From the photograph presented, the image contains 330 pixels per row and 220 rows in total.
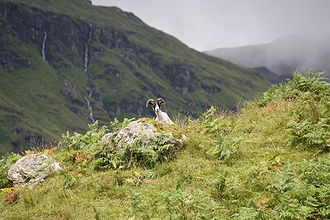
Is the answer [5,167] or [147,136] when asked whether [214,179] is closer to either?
[147,136]

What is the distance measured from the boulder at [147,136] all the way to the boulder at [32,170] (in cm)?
236

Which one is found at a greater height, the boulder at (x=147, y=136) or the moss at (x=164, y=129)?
the moss at (x=164, y=129)

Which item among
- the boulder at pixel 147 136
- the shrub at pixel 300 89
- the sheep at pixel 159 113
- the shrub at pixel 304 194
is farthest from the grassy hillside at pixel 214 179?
the sheep at pixel 159 113

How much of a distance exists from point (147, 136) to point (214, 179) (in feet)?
15.4

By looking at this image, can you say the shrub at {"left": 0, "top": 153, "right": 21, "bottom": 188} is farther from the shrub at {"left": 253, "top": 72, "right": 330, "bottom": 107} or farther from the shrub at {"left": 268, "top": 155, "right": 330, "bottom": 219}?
the shrub at {"left": 253, "top": 72, "right": 330, "bottom": 107}

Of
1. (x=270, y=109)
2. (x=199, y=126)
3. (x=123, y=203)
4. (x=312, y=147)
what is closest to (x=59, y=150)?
(x=199, y=126)

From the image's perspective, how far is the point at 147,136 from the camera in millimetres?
12875

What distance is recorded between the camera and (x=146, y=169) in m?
11.6

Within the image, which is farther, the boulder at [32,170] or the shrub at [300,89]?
the shrub at [300,89]

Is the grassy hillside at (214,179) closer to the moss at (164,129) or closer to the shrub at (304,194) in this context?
the shrub at (304,194)

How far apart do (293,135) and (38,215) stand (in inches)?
329

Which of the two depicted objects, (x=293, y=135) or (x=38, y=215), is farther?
(x=293, y=135)

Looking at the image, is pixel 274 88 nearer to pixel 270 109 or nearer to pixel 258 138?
pixel 270 109

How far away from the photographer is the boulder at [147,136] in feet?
41.0
